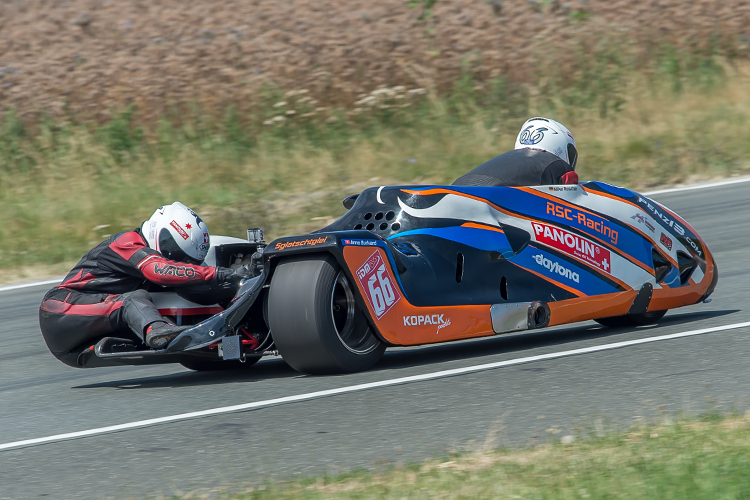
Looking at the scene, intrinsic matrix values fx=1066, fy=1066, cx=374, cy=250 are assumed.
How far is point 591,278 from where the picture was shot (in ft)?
21.9

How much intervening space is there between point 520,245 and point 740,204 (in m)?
5.64

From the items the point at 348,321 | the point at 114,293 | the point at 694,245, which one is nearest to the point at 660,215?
the point at 694,245

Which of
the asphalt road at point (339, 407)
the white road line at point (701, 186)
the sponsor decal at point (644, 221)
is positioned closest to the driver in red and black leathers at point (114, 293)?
the asphalt road at point (339, 407)

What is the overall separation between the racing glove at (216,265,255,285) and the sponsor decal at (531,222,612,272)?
1.76 metres

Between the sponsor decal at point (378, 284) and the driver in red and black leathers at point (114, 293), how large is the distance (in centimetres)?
72

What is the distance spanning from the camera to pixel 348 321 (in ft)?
A: 19.0

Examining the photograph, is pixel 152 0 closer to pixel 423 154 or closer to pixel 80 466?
pixel 423 154

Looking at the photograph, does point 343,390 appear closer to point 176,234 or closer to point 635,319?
point 176,234

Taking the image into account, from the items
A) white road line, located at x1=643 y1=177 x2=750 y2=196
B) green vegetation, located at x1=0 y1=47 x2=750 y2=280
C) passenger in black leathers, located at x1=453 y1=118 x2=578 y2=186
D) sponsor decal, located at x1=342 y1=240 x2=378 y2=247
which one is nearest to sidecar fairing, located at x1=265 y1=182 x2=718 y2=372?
sponsor decal, located at x1=342 y1=240 x2=378 y2=247

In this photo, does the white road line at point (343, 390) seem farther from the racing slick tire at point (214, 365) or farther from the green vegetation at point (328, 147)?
the green vegetation at point (328, 147)

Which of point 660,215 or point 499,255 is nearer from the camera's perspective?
point 499,255

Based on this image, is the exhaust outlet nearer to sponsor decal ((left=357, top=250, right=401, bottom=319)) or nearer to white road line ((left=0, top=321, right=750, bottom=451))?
white road line ((left=0, top=321, right=750, bottom=451))

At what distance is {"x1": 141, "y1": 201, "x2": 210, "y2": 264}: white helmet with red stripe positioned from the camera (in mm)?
6121

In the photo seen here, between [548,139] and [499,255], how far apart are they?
125 centimetres
